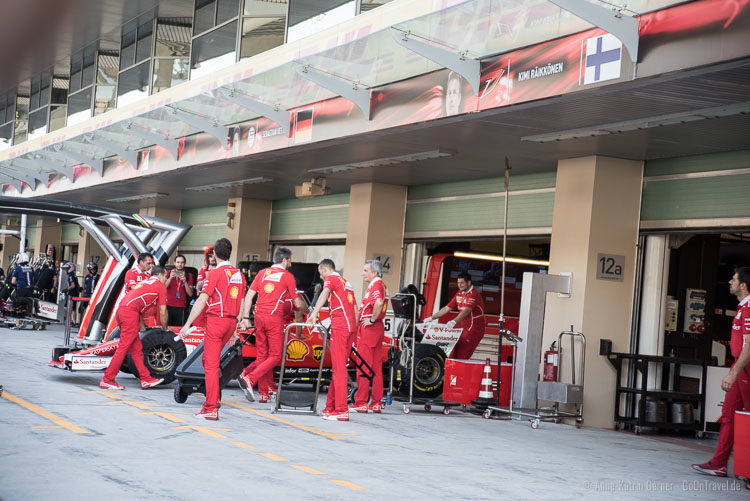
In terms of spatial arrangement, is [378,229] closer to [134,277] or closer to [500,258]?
[500,258]

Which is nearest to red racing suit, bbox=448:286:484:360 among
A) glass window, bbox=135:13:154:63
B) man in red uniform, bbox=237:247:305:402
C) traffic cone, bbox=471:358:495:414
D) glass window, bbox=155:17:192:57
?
traffic cone, bbox=471:358:495:414

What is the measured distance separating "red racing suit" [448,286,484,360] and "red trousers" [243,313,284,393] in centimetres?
394

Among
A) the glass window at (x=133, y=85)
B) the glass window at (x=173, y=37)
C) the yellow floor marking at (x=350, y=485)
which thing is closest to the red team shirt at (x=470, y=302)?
the yellow floor marking at (x=350, y=485)

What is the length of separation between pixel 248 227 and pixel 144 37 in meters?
5.47

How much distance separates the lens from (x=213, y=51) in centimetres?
1753

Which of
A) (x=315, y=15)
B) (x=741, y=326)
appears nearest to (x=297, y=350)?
(x=315, y=15)

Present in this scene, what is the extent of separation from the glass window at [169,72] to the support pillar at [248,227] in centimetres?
351

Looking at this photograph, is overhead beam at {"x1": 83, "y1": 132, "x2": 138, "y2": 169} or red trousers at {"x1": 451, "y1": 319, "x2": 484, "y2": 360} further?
overhead beam at {"x1": 83, "y1": 132, "x2": 138, "y2": 169}

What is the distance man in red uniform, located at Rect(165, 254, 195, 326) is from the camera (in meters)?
15.8

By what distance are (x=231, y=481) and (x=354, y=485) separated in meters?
0.84

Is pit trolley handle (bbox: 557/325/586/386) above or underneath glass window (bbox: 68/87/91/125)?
underneath

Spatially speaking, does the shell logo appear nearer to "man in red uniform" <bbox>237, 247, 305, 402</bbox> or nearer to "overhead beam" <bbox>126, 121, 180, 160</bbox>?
"man in red uniform" <bbox>237, 247, 305, 402</bbox>

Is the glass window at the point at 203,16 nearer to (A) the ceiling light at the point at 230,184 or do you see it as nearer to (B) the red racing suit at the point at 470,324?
(A) the ceiling light at the point at 230,184

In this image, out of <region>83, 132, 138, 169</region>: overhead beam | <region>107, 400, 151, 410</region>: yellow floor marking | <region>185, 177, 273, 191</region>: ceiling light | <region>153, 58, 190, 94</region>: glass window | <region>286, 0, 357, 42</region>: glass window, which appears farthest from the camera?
<region>83, 132, 138, 169</region>: overhead beam
